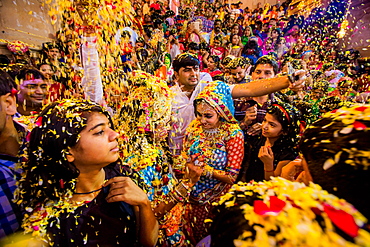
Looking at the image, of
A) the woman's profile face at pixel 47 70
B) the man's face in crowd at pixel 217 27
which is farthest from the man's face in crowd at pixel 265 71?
the man's face in crowd at pixel 217 27

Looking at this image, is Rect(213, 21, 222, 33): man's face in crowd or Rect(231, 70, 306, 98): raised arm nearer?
Rect(231, 70, 306, 98): raised arm

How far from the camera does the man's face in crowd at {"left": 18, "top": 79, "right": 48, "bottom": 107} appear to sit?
262cm

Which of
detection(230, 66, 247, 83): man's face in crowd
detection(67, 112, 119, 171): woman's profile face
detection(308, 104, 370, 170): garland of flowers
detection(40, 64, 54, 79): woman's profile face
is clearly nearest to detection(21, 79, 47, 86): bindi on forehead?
detection(40, 64, 54, 79): woman's profile face

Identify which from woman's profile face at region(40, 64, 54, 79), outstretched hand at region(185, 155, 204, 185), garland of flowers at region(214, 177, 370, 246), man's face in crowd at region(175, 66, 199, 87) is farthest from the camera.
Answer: woman's profile face at region(40, 64, 54, 79)

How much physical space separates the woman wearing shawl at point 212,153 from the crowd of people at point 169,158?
0.01m

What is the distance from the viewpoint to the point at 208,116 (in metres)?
2.46

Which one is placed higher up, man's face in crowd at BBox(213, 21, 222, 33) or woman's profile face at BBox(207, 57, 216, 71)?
man's face in crowd at BBox(213, 21, 222, 33)

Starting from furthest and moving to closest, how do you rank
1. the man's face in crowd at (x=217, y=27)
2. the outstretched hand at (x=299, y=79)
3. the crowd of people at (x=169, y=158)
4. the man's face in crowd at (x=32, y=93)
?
the man's face in crowd at (x=217, y=27) → the man's face in crowd at (x=32, y=93) → the outstretched hand at (x=299, y=79) → the crowd of people at (x=169, y=158)

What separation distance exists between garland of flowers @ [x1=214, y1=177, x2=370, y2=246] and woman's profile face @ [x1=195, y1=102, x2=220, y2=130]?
165cm

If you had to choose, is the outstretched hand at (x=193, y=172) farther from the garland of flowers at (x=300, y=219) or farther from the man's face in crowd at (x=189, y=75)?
the man's face in crowd at (x=189, y=75)

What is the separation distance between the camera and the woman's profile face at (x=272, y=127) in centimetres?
252

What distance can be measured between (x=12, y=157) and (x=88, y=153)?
851 millimetres

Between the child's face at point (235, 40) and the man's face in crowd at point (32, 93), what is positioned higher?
the child's face at point (235, 40)

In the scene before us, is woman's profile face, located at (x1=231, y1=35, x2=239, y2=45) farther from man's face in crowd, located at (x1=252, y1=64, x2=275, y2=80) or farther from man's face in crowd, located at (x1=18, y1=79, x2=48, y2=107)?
man's face in crowd, located at (x1=18, y1=79, x2=48, y2=107)
